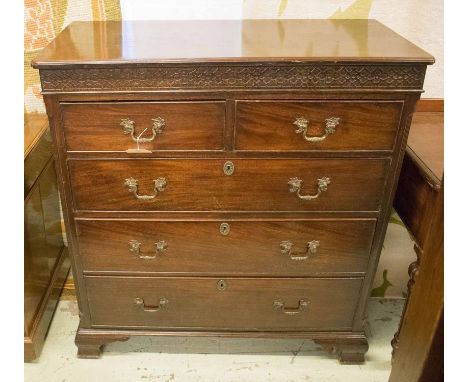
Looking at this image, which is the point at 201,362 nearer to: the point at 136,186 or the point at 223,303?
the point at 223,303

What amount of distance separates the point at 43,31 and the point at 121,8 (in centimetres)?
31

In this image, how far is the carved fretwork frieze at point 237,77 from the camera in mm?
1279

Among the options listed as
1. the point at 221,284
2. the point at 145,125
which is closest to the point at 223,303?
the point at 221,284

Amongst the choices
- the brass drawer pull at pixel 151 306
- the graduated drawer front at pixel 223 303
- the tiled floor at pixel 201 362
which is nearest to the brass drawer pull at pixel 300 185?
the graduated drawer front at pixel 223 303

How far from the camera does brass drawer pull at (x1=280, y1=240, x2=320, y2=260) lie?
1.55m

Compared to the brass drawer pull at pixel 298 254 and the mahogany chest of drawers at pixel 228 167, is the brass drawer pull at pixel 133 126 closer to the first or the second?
the mahogany chest of drawers at pixel 228 167

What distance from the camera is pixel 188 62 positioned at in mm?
1259

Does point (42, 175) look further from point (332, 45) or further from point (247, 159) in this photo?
point (332, 45)

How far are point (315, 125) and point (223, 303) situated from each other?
2.32ft

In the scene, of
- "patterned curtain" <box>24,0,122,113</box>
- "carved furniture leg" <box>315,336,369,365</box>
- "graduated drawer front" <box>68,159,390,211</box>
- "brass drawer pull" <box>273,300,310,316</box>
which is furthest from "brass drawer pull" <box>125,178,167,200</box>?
"carved furniture leg" <box>315,336,369,365</box>

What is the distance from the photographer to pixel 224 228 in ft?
4.99

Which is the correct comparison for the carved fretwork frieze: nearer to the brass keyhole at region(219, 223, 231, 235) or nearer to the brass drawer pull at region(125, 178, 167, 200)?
the brass drawer pull at region(125, 178, 167, 200)

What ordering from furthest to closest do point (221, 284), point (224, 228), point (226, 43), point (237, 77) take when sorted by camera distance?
point (221, 284)
point (224, 228)
point (226, 43)
point (237, 77)

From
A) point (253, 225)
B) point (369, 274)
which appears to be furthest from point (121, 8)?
point (369, 274)
